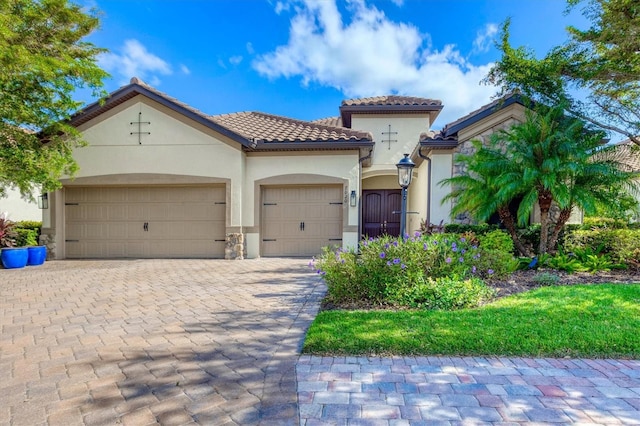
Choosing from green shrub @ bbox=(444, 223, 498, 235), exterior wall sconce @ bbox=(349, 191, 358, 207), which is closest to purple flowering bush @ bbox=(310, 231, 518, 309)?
green shrub @ bbox=(444, 223, 498, 235)

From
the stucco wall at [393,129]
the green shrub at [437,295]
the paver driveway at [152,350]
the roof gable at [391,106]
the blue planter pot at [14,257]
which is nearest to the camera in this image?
the paver driveway at [152,350]

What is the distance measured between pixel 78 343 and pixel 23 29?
8.45m

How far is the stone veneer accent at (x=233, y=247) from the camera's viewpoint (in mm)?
10641

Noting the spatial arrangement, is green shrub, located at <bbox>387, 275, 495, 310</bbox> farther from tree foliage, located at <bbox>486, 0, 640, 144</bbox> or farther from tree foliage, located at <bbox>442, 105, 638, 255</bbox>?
tree foliage, located at <bbox>486, 0, 640, 144</bbox>

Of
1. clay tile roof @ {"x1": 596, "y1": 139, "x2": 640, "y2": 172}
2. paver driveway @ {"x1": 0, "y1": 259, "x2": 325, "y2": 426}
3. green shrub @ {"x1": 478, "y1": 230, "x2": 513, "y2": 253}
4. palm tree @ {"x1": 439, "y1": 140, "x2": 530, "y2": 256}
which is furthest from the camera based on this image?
clay tile roof @ {"x1": 596, "y1": 139, "x2": 640, "y2": 172}

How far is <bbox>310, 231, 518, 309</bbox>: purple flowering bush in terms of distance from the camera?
5145mm

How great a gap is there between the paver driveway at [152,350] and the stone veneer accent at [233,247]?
3446 mm

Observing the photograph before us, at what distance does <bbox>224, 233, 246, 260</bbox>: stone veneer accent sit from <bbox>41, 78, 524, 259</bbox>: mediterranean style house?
0.03m

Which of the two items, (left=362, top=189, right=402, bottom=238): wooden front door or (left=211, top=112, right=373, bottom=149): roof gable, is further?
(left=362, top=189, right=402, bottom=238): wooden front door

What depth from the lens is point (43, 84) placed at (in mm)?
8609

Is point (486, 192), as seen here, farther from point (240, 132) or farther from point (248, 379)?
point (248, 379)

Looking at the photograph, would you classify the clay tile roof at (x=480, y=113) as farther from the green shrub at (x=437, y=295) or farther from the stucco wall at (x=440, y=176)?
the green shrub at (x=437, y=295)

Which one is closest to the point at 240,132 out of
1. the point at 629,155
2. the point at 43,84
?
the point at 43,84

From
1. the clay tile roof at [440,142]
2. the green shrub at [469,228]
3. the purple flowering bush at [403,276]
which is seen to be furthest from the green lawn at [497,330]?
the clay tile roof at [440,142]
